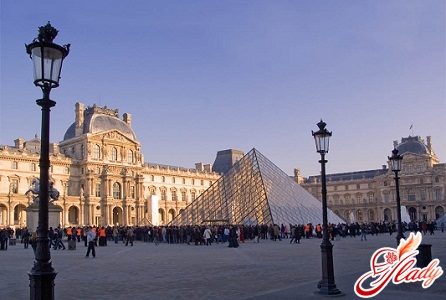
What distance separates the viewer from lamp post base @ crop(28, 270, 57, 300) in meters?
4.99

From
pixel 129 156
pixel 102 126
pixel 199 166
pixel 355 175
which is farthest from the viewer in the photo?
pixel 355 175

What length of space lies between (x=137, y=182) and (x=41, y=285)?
200 feet

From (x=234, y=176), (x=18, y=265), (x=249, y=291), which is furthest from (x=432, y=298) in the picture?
(x=234, y=176)

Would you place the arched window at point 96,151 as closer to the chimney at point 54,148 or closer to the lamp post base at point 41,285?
the chimney at point 54,148

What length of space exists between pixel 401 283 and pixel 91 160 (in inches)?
2146

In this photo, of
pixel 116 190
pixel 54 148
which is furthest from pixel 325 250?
pixel 54 148

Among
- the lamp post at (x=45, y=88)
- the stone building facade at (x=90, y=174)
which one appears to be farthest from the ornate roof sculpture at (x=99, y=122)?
the lamp post at (x=45, y=88)

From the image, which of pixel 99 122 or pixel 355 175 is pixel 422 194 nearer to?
pixel 355 175

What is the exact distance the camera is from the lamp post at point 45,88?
5.20 m

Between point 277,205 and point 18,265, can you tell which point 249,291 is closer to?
point 18,265

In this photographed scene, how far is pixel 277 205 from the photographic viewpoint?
109 feet

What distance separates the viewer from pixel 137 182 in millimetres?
65250

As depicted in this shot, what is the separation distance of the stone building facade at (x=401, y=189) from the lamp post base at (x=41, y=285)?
236ft

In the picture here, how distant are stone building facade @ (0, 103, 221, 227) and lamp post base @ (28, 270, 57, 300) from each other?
1980 inches
